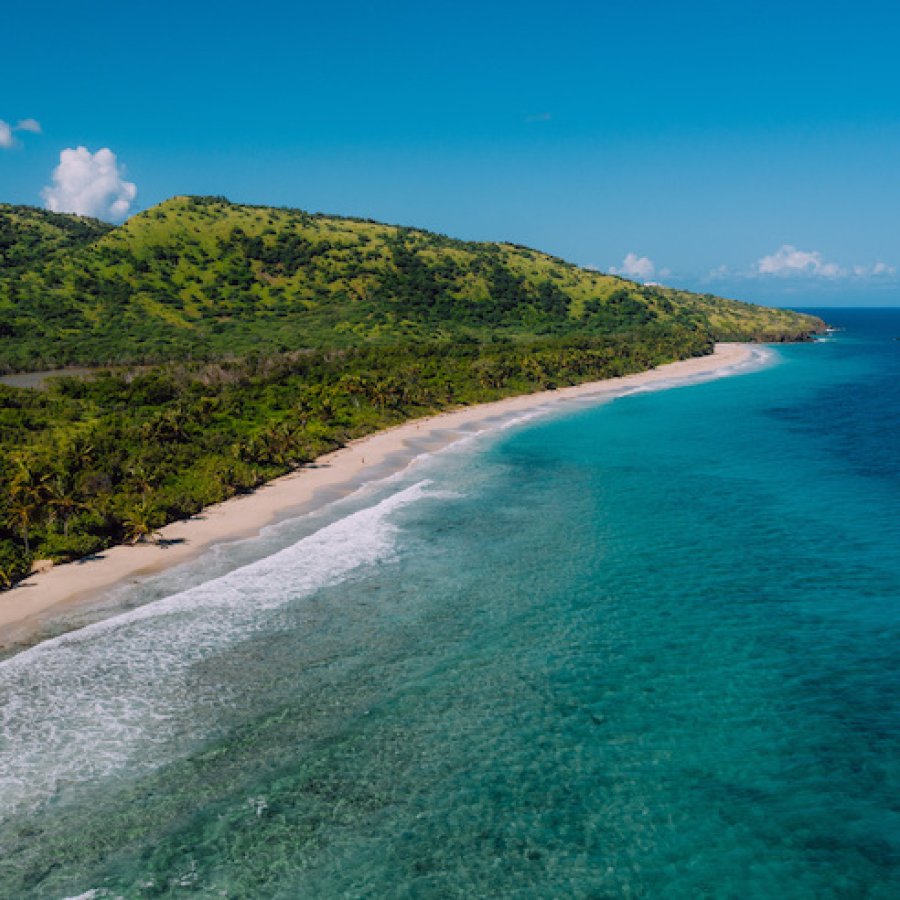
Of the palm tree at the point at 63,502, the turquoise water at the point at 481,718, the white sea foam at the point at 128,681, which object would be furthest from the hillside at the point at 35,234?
the turquoise water at the point at 481,718

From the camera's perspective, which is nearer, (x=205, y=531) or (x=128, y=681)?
(x=128, y=681)

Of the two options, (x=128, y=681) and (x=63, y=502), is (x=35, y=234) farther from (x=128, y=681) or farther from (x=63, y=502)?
(x=128, y=681)

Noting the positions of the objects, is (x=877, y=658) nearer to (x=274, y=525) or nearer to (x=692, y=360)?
(x=274, y=525)

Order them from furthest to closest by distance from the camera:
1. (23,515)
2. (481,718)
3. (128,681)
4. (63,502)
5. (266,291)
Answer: (266,291) → (63,502) → (23,515) → (128,681) → (481,718)

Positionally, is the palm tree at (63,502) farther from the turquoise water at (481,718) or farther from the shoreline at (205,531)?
the turquoise water at (481,718)

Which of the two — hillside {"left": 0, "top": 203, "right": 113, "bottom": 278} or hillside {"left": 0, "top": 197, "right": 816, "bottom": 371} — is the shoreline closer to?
hillside {"left": 0, "top": 197, "right": 816, "bottom": 371}

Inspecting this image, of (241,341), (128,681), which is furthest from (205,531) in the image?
(241,341)
